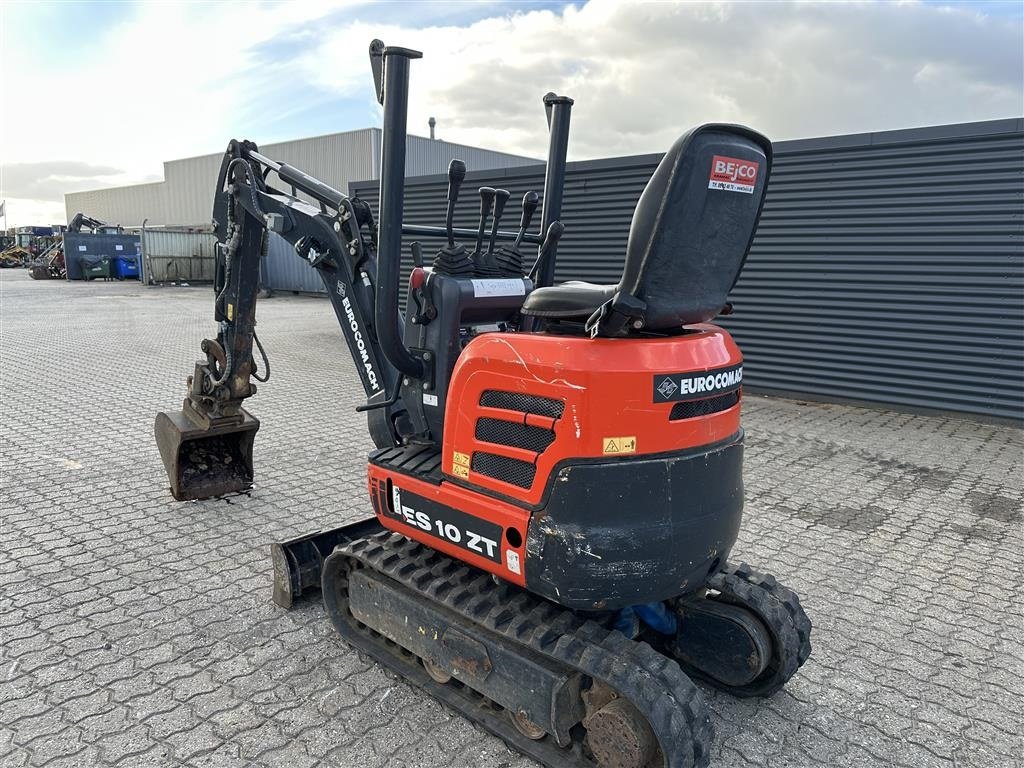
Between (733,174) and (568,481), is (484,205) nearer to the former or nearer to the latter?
(733,174)

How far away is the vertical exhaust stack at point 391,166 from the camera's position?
294 centimetres

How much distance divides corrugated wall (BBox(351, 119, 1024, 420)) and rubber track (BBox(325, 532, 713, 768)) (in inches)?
291

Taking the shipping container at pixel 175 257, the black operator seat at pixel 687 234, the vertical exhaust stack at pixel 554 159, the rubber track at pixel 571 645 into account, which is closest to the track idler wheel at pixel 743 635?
the rubber track at pixel 571 645

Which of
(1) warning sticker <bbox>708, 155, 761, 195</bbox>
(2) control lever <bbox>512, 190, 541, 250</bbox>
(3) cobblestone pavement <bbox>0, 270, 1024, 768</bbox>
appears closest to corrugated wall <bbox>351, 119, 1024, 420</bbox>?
(3) cobblestone pavement <bbox>0, 270, 1024, 768</bbox>

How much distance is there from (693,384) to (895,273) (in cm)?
725

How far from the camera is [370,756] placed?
2.78 meters

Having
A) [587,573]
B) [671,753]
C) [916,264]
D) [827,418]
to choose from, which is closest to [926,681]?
[671,753]

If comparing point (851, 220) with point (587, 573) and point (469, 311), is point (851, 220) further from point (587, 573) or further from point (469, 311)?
point (587, 573)

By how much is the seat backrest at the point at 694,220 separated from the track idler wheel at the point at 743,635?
52.6 inches

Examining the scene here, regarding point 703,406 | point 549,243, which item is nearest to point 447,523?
point 703,406

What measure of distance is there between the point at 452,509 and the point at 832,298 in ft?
25.0

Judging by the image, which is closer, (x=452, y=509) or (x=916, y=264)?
(x=452, y=509)

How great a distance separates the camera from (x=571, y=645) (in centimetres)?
264

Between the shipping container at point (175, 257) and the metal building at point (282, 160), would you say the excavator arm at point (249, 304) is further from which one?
the shipping container at point (175, 257)
